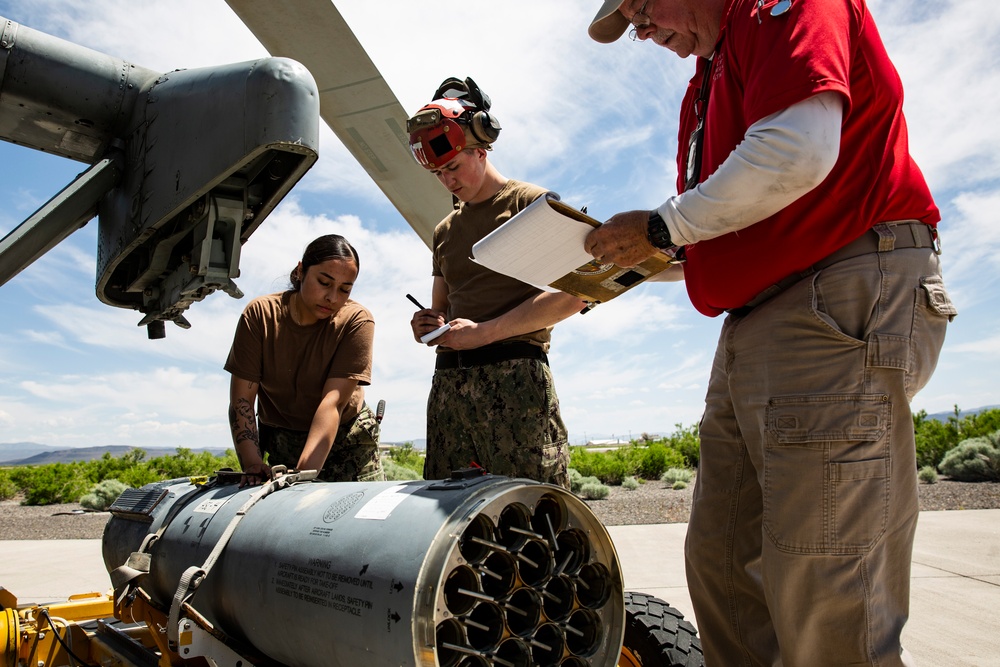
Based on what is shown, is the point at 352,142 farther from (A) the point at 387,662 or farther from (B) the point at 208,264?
(A) the point at 387,662

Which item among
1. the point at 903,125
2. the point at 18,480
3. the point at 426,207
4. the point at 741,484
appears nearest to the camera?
the point at 903,125

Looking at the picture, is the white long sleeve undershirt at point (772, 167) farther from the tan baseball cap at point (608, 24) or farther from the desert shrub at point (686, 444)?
the desert shrub at point (686, 444)

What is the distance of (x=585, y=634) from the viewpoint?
169 cm

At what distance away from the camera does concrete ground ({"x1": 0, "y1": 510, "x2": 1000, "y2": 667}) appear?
3.13 metres

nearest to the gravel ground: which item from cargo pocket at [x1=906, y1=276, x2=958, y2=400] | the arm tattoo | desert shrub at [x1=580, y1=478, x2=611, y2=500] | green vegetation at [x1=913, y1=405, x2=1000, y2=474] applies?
desert shrub at [x1=580, y1=478, x2=611, y2=500]

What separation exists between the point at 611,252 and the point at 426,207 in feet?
10.2

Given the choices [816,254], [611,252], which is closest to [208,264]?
[611,252]

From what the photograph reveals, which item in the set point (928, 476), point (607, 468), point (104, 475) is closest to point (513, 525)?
point (928, 476)

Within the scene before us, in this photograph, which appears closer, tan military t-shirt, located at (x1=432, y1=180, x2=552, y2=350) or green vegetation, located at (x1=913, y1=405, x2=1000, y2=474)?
tan military t-shirt, located at (x1=432, y1=180, x2=552, y2=350)

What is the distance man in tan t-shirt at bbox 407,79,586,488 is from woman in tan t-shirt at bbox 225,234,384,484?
65 centimetres

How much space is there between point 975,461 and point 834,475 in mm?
9657

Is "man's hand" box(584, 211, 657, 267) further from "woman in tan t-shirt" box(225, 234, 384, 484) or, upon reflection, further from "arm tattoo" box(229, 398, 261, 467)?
"arm tattoo" box(229, 398, 261, 467)

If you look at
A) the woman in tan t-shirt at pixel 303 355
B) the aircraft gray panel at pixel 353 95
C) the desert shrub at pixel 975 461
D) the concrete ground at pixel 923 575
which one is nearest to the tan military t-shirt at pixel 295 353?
the woman in tan t-shirt at pixel 303 355

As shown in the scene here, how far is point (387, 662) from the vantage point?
140cm
